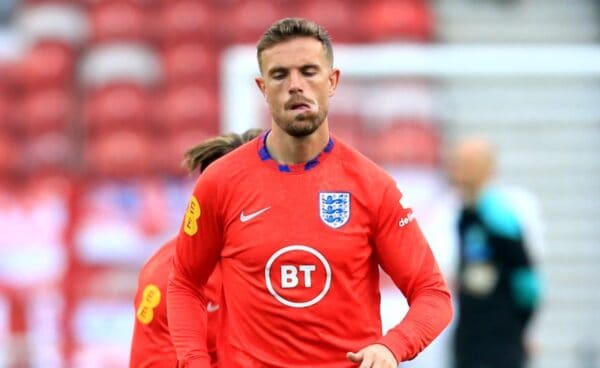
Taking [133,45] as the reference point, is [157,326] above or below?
below

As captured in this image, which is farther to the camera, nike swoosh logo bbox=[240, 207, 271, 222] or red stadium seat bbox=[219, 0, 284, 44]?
red stadium seat bbox=[219, 0, 284, 44]

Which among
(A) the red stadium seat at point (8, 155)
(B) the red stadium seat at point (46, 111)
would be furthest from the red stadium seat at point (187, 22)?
(A) the red stadium seat at point (8, 155)

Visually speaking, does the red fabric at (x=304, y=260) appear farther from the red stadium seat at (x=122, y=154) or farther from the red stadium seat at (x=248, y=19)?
the red stadium seat at (x=248, y=19)

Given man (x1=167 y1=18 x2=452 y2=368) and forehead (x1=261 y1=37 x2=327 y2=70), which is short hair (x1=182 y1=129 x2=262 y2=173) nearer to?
man (x1=167 y1=18 x2=452 y2=368)

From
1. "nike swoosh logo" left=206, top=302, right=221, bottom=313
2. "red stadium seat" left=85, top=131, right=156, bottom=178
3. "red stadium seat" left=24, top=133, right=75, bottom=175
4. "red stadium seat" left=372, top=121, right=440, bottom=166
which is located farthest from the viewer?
"red stadium seat" left=24, top=133, right=75, bottom=175

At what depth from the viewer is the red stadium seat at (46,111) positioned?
10.3m

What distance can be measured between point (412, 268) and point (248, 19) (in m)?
7.48

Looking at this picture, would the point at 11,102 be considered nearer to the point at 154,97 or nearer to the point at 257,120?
the point at 154,97

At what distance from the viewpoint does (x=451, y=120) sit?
759cm

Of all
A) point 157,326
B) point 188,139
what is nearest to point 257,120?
point 188,139

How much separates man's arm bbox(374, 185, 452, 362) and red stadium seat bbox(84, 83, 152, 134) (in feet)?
23.6

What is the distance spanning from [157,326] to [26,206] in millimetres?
5365

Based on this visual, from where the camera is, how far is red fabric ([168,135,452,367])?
9.98 feet

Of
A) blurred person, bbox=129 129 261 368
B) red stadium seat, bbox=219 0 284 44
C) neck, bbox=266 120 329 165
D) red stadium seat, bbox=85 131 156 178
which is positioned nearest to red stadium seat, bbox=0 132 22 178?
red stadium seat, bbox=85 131 156 178
